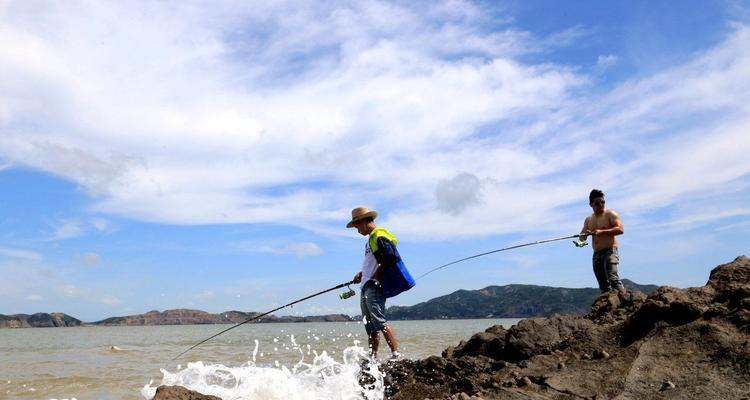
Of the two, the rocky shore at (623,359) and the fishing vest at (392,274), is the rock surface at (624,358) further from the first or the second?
the fishing vest at (392,274)

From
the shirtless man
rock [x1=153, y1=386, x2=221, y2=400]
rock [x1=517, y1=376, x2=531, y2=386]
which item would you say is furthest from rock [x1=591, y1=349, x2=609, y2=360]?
the shirtless man

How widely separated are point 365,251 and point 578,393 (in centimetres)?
318

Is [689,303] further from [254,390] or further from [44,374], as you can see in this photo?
[44,374]

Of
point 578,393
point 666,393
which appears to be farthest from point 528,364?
point 666,393

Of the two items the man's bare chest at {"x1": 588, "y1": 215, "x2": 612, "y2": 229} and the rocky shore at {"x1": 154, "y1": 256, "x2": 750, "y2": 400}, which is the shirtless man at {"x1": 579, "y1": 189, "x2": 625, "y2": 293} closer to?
the man's bare chest at {"x1": 588, "y1": 215, "x2": 612, "y2": 229}

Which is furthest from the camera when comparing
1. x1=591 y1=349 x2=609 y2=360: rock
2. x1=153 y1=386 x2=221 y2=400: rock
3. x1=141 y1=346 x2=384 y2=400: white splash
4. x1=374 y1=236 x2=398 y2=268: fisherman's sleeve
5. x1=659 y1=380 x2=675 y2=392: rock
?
x1=374 y1=236 x2=398 y2=268: fisherman's sleeve

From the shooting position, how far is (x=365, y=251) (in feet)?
22.2

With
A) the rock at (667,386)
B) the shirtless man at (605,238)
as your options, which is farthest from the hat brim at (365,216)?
the rock at (667,386)

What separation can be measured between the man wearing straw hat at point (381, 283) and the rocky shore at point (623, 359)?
46cm

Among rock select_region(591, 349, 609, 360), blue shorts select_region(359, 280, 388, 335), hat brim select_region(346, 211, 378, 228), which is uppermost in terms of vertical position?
hat brim select_region(346, 211, 378, 228)

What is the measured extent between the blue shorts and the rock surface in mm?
506

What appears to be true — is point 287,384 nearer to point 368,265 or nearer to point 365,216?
point 368,265

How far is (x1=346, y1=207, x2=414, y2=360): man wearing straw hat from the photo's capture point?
21.0 ft

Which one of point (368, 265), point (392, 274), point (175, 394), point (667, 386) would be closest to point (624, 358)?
point (667, 386)
